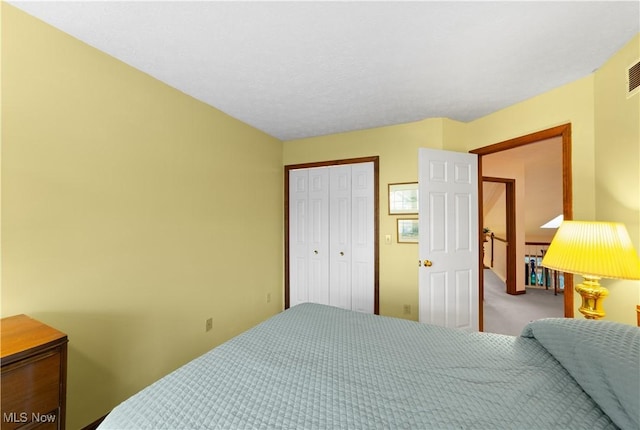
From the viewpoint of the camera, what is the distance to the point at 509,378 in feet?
3.41

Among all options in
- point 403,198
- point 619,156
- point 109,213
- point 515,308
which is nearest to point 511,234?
point 515,308

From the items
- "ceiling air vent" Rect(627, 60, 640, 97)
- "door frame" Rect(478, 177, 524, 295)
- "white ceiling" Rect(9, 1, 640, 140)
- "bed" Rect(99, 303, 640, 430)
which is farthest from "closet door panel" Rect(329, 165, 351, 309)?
"door frame" Rect(478, 177, 524, 295)

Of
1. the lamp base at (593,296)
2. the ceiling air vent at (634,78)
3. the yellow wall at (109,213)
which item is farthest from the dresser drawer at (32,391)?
the ceiling air vent at (634,78)

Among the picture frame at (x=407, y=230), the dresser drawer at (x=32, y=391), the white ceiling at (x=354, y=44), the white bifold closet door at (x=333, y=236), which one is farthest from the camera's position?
the white bifold closet door at (x=333, y=236)

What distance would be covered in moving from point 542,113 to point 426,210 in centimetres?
128

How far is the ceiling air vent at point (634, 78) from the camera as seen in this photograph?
1543mm

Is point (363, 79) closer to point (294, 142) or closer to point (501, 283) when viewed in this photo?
point (294, 142)

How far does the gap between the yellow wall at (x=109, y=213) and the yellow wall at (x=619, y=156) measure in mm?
3141

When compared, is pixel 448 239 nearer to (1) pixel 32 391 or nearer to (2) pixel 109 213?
(2) pixel 109 213

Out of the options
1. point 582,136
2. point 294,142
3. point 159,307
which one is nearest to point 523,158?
point 582,136

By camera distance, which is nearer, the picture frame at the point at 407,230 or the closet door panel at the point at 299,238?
the picture frame at the point at 407,230

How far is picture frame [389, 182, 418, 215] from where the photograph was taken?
3.03 meters

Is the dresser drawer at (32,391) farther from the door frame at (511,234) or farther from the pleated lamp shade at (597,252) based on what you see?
the door frame at (511,234)

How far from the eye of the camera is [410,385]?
1019 millimetres
